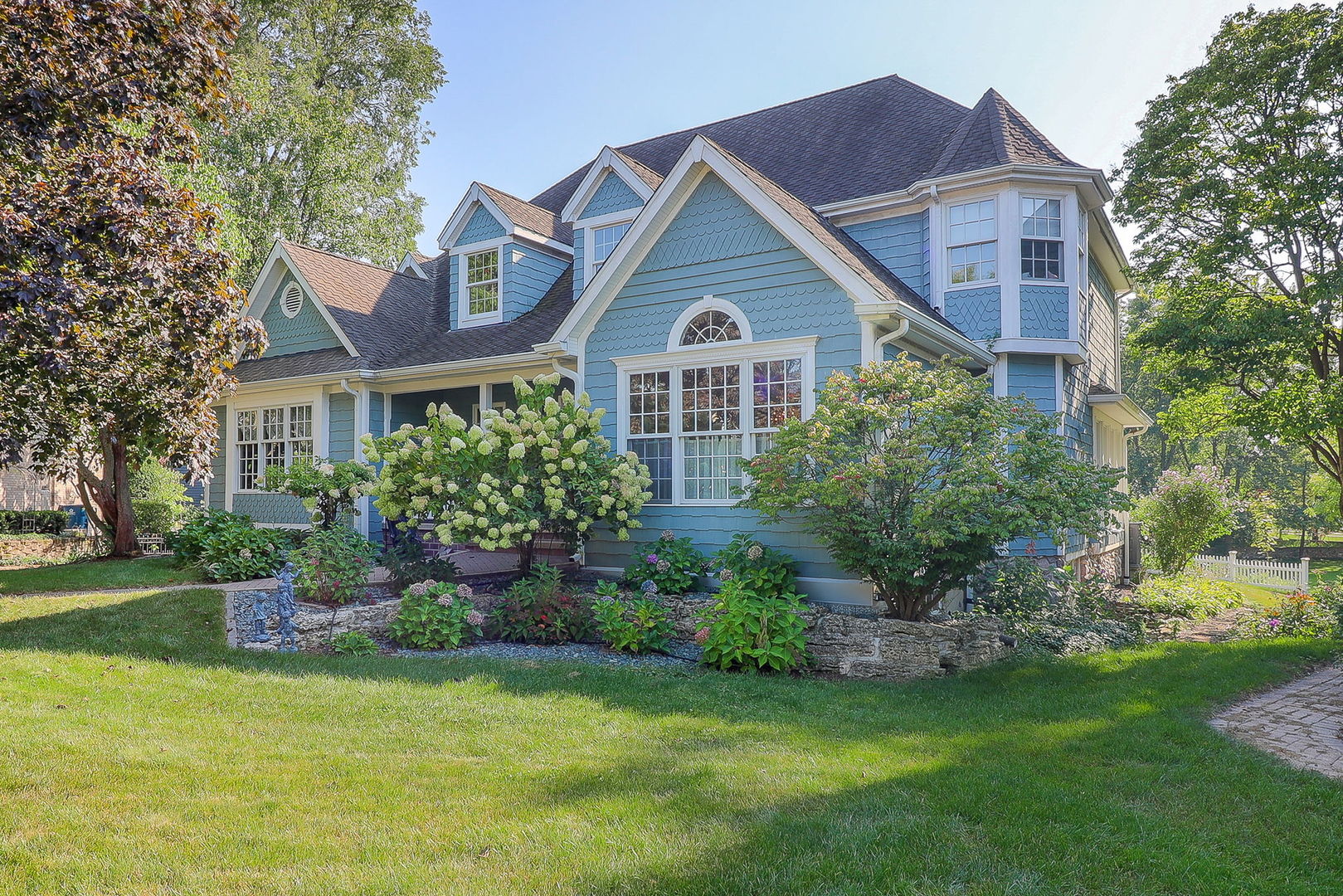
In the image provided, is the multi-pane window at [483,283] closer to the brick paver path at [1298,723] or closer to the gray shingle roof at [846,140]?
the gray shingle roof at [846,140]

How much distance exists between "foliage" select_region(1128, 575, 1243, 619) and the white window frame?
17.2 feet

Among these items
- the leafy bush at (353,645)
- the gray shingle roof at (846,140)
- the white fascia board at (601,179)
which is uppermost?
the gray shingle roof at (846,140)

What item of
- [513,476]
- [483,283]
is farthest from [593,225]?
[513,476]

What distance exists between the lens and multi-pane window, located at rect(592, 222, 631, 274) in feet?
42.0

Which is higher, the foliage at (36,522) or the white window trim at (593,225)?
the white window trim at (593,225)

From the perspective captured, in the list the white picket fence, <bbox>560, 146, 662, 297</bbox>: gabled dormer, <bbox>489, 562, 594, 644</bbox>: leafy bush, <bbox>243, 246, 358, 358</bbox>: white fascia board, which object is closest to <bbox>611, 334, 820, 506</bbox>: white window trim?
<bbox>489, 562, 594, 644</bbox>: leafy bush

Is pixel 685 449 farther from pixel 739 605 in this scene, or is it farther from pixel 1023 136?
pixel 1023 136

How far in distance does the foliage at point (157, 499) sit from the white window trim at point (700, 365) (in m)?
11.2

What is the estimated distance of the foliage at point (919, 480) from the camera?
7.27 metres

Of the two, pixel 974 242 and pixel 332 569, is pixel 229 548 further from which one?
pixel 974 242

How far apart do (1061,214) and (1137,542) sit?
8.82m

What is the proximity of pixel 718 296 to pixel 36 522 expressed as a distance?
59.4 ft

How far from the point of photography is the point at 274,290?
1527 cm

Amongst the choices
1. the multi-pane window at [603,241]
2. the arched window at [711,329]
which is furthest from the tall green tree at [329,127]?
the arched window at [711,329]
